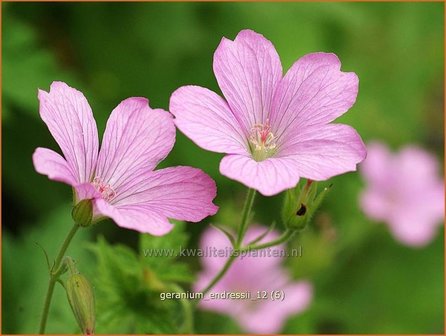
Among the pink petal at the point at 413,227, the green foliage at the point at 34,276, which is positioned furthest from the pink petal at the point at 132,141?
the pink petal at the point at 413,227

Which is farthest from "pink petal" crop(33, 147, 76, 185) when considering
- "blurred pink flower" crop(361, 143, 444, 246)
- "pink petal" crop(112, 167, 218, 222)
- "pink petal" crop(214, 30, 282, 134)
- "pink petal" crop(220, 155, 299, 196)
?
"blurred pink flower" crop(361, 143, 444, 246)

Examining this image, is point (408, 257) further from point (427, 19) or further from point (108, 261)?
point (108, 261)

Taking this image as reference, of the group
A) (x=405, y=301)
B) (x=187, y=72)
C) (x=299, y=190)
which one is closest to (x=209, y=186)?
(x=299, y=190)

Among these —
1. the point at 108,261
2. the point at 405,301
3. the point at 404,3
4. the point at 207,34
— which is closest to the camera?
the point at 108,261

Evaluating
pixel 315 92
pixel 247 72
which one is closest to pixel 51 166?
pixel 247 72

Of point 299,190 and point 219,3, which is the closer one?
point 299,190

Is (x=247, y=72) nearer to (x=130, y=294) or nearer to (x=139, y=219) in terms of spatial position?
(x=139, y=219)
